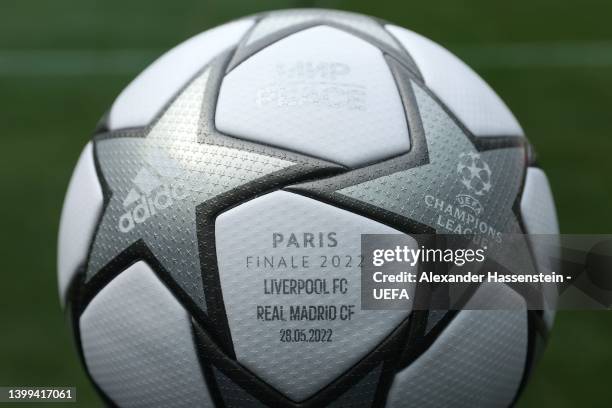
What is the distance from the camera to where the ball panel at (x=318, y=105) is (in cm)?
236

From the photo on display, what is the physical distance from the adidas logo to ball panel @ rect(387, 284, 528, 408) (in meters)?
0.75

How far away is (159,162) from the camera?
245 cm

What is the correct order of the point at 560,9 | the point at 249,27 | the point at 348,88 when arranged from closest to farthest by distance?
the point at 348,88
the point at 249,27
the point at 560,9

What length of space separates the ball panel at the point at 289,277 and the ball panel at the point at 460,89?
1.56ft

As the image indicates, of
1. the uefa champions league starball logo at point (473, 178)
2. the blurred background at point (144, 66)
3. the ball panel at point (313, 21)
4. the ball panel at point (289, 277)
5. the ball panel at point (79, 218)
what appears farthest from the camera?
the blurred background at point (144, 66)

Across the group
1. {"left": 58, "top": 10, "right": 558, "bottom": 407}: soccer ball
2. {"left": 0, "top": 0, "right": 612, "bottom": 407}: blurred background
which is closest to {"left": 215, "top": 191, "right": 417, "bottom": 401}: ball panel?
{"left": 58, "top": 10, "right": 558, "bottom": 407}: soccer ball

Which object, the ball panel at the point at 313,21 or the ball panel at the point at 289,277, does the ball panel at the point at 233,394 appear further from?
the ball panel at the point at 313,21

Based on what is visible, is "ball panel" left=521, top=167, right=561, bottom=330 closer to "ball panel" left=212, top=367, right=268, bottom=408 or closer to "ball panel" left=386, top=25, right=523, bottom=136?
"ball panel" left=386, top=25, right=523, bottom=136

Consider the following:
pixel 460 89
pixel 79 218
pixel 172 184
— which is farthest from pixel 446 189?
pixel 79 218

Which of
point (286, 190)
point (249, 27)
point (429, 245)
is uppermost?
point (249, 27)

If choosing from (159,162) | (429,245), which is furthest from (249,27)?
(429,245)

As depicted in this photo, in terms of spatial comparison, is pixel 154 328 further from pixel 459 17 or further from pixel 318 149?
pixel 459 17

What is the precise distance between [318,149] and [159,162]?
0.43 m

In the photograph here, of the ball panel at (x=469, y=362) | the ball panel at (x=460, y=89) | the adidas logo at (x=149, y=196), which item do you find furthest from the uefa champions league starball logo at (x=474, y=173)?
the adidas logo at (x=149, y=196)
